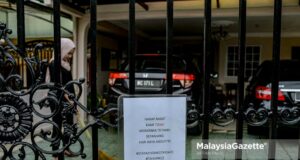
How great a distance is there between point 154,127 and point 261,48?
1136 centimetres

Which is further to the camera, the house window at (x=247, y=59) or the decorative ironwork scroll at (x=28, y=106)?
the house window at (x=247, y=59)

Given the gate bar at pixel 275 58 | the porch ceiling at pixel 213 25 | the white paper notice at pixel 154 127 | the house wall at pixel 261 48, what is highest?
the porch ceiling at pixel 213 25

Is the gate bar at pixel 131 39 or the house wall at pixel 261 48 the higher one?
the house wall at pixel 261 48

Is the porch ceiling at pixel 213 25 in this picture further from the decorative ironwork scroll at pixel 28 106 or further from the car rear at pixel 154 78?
the decorative ironwork scroll at pixel 28 106

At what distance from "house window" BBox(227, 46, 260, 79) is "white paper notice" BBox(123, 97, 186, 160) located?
435 inches

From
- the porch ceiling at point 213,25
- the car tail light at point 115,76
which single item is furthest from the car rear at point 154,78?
the porch ceiling at point 213,25

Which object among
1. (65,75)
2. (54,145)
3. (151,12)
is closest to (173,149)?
(54,145)

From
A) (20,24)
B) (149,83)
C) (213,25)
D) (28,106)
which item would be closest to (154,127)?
(28,106)

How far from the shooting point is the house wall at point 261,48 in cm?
1120

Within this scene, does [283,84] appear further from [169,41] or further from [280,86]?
[169,41]

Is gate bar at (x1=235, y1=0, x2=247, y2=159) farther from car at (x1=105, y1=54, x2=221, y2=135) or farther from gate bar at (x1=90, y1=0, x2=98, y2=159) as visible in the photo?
car at (x1=105, y1=54, x2=221, y2=135)

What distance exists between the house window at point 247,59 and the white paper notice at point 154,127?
11.0 metres

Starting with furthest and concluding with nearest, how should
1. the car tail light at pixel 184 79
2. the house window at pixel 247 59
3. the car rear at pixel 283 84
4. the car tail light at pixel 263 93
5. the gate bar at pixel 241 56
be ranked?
1. the house window at pixel 247 59
2. the car tail light at pixel 184 79
3. the car tail light at pixel 263 93
4. the car rear at pixel 283 84
5. the gate bar at pixel 241 56

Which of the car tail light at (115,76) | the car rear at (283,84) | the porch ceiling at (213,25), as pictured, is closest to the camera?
the car rear at (283,84)
